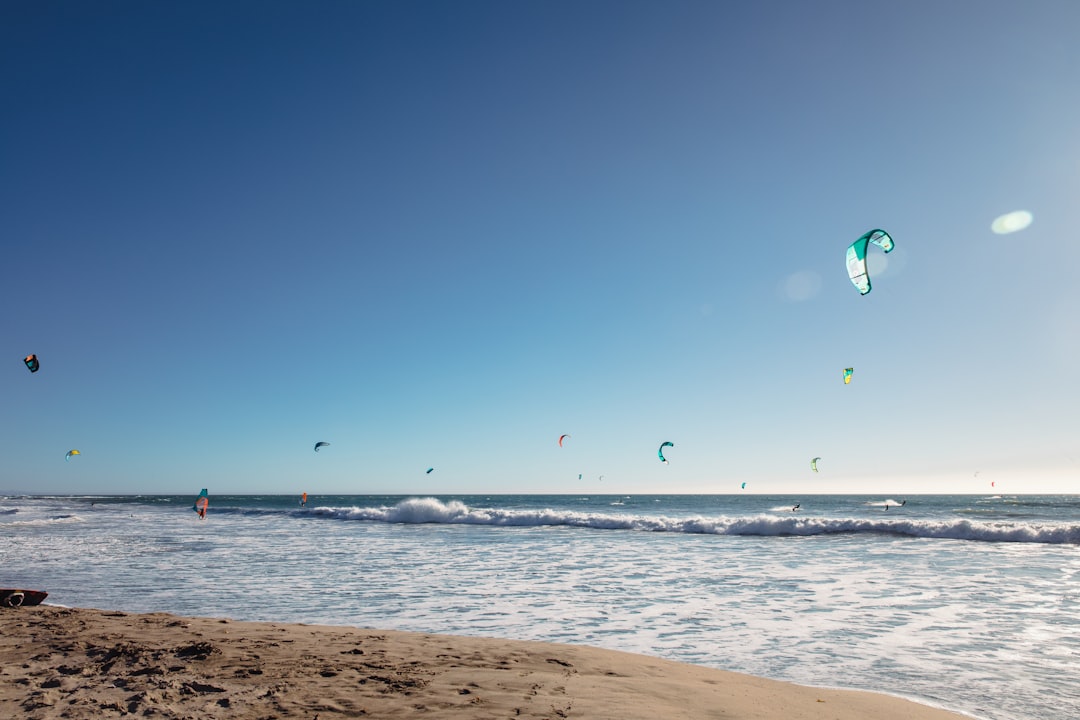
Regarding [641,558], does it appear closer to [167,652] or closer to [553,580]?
[553,580]

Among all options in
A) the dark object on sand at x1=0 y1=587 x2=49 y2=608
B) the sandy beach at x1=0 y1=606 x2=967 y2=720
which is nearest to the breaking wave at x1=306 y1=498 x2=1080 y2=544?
the sandy beach at x1=0 y1=606 x2=967 y2=720

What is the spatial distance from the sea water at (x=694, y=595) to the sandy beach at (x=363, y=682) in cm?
101

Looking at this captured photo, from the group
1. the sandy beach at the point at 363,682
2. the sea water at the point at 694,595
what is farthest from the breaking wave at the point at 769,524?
the sandy beach at the point at 363,682

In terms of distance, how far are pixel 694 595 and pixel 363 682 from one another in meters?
7.13

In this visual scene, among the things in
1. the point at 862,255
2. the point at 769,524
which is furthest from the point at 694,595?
the point at 769,524

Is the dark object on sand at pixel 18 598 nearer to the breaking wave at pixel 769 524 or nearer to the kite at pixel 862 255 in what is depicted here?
the kite at pixel 862 255

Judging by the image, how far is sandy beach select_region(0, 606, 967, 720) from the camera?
14.2ft

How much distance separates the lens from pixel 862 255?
1144cm

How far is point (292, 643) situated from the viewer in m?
6.35

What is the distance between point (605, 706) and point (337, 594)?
24.8ft

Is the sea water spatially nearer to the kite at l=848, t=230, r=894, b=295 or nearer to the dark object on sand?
the dark object on sand

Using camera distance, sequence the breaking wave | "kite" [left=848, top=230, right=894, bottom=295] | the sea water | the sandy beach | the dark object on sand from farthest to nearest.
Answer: the breaking wave
"kite" [left=848, top=230, right=894, bottom=295]
the dark object on sand
the sea water
the sandy beach

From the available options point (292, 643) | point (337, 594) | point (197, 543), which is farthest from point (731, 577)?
point (197, 543)

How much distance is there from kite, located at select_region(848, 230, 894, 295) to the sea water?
5.60 m
